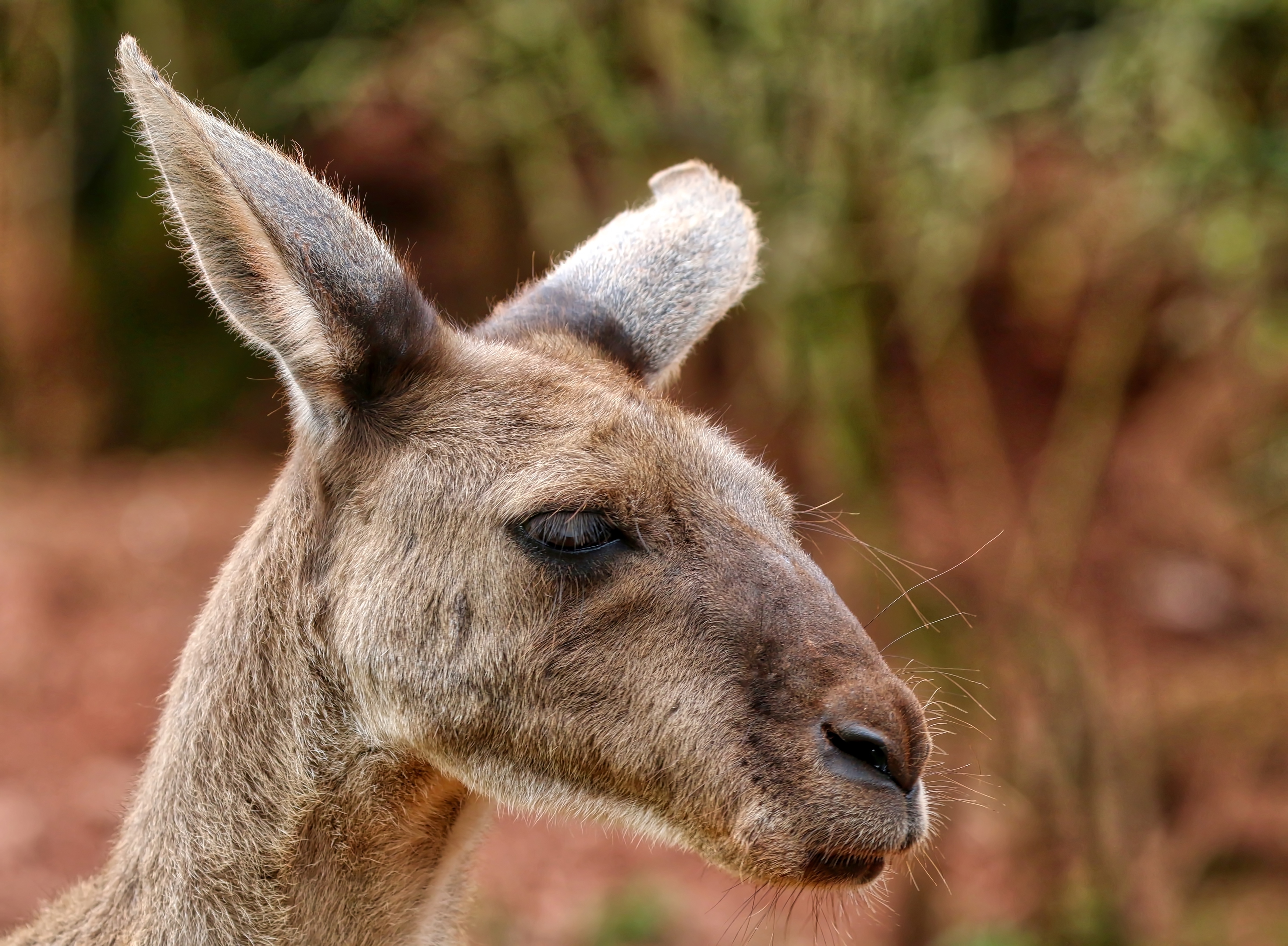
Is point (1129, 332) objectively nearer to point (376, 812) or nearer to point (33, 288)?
point (376, 812)

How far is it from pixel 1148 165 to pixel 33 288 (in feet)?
32.4

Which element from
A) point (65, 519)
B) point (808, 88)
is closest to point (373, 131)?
point (65, 519)

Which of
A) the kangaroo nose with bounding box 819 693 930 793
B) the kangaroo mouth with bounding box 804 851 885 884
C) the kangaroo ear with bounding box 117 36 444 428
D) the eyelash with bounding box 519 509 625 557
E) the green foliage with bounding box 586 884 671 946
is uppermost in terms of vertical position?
the kangaroo ear with bounding box 117 36 444 428

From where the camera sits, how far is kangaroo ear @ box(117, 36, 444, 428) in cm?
289

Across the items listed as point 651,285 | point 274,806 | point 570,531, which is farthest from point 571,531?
point 651,285

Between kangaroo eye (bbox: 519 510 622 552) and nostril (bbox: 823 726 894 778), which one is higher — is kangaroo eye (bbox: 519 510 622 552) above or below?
above

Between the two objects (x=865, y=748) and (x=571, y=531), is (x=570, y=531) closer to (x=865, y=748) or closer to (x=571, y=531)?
(x=571, y=531)

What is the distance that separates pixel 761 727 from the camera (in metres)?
2.95

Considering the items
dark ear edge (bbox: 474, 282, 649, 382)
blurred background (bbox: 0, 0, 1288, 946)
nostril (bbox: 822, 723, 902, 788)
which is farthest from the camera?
blurred background (bbox: 0, 0, 1288, 946)

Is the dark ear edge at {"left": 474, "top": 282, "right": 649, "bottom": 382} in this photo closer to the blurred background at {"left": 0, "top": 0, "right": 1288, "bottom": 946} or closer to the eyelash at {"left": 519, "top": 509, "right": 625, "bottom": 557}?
the blurred background at {"left": 0, "top": 0, "right": 1288, "bottom": 946}

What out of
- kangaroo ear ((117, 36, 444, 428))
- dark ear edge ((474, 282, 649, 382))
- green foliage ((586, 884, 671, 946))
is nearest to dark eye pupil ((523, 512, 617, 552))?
kangaroo ear ((117, 36, 444, 428))

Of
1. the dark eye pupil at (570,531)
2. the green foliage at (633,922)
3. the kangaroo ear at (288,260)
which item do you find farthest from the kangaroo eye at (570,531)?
the green foliage at (633,922)

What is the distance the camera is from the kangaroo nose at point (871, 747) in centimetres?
286

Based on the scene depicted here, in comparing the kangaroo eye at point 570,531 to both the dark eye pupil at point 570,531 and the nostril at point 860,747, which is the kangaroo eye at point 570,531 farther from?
the nostril at point 860,747
